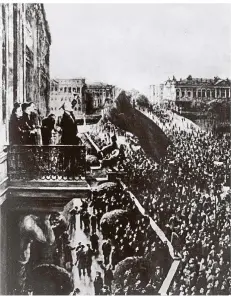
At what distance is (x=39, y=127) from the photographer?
4.27m

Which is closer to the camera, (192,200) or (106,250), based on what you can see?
(106,250)

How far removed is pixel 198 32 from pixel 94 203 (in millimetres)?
1883

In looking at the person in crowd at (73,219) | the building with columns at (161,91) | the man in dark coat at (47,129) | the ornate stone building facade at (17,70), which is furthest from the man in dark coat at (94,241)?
the building with columns at (161,91)

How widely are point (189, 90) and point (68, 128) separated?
1.20m

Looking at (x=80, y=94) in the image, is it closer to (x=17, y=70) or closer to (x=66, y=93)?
(x=66, y=93)

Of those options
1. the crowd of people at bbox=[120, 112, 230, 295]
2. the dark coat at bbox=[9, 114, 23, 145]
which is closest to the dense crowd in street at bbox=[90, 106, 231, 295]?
the crowd of people at bbox=[120, 112, 230, 295]

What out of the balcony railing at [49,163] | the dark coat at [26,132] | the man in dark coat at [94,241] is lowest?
the man in dark coat at [94,241]

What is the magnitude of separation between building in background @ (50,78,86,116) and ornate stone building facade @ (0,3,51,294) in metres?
0.06

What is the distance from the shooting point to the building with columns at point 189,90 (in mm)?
4254

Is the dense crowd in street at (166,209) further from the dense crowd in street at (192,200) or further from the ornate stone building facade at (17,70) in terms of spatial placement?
the ornate stone building facade at (17,70)

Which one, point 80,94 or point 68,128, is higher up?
point 80,94

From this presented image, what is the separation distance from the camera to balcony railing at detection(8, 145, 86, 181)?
167 inches

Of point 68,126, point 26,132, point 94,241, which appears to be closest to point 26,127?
point 26,132

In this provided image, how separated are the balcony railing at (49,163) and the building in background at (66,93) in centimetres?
36
